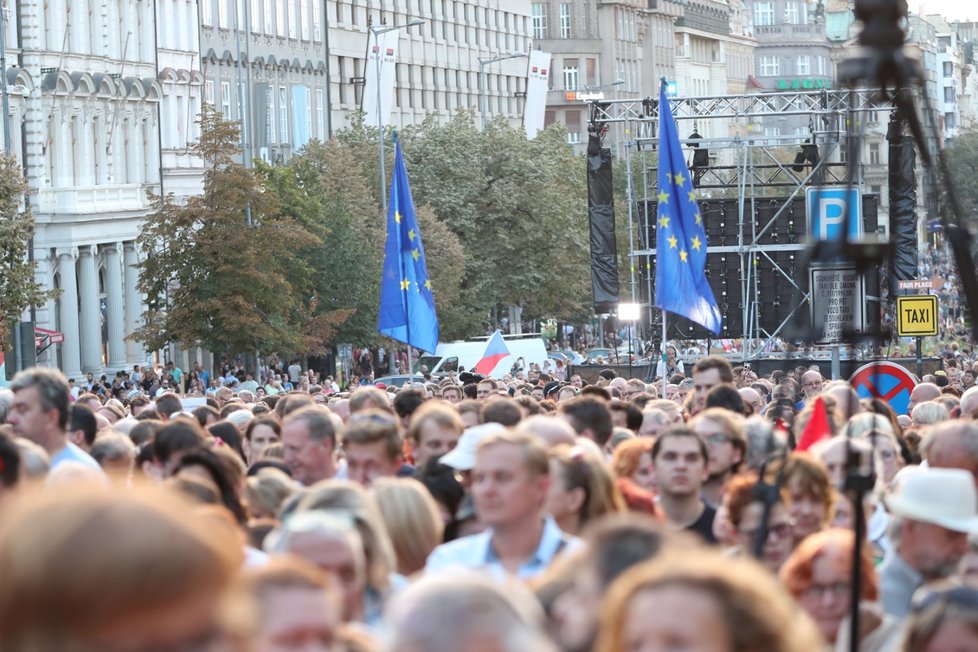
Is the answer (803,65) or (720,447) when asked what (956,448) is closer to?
(720,447)

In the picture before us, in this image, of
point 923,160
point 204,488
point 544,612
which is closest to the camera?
point 544,612

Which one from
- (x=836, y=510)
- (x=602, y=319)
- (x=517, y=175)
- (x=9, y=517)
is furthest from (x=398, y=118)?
(x=9, y=517)

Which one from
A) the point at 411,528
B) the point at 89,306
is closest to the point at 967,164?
the point at 89,306

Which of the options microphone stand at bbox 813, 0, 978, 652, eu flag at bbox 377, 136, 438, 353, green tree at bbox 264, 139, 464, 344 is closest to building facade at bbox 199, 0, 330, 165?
green tree at bbox 264, 139, 464, 344

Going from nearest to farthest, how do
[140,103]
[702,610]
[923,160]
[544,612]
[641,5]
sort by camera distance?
[702,610] → [544,612] → [923,160] → [140,103] → [641,5]

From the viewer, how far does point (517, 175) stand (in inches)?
2768

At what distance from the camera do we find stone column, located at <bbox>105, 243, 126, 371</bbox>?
202 ft

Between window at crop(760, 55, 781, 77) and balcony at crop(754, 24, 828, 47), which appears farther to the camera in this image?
balcony at crop(754, 24, 828, 47)

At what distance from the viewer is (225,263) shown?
48.8 m

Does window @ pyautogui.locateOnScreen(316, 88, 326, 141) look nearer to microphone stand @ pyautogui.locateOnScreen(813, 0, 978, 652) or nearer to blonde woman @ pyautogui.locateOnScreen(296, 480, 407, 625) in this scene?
blonde woman @ pyautogui.locateOnScreen(296, 480, 407, 625)

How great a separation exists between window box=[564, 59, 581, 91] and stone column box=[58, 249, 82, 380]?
252 ft

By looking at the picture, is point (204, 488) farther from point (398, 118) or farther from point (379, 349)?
point (398, 118)

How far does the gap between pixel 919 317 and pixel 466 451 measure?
1971 centimetres

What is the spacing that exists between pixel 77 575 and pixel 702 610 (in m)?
1.65
